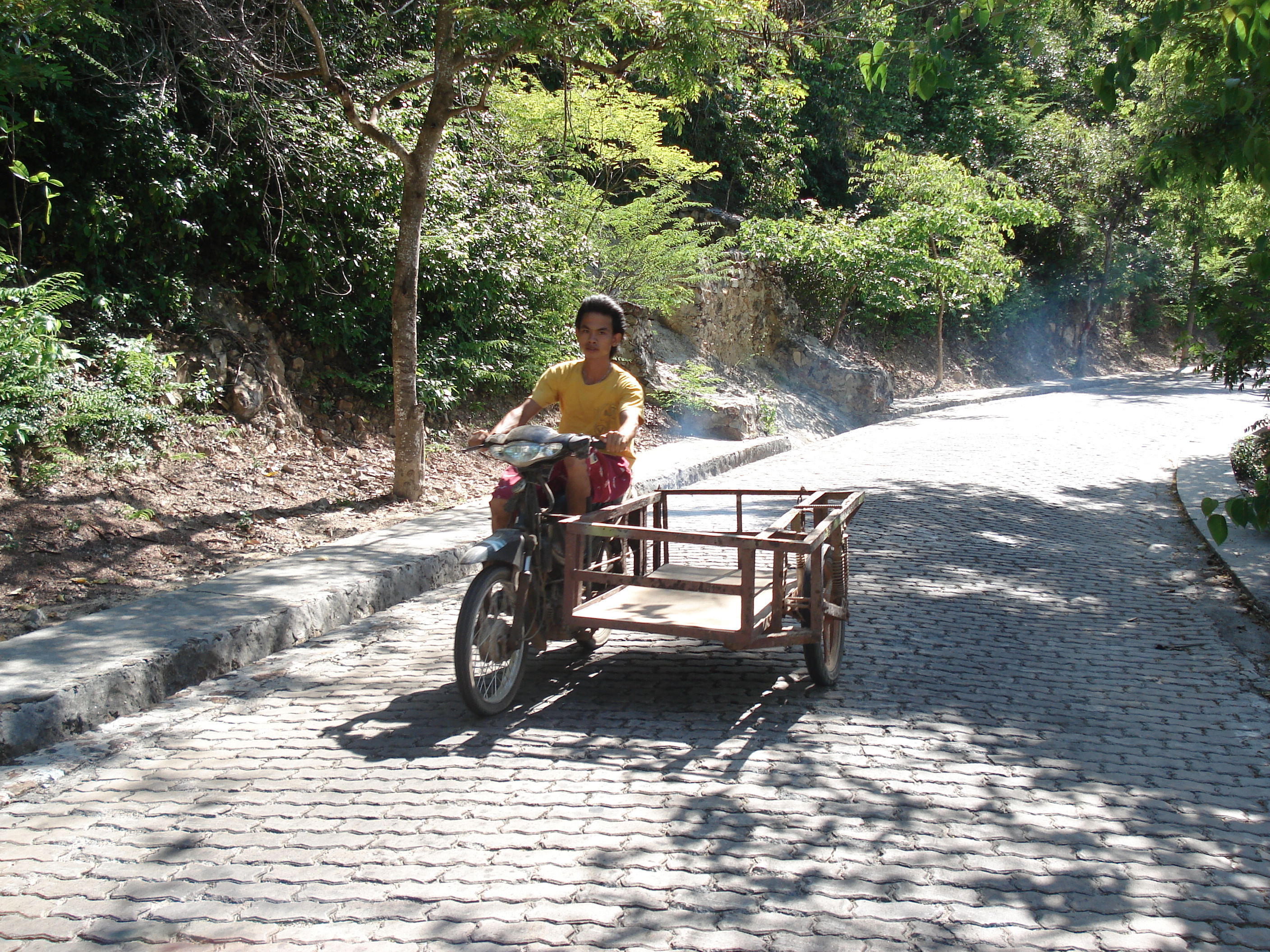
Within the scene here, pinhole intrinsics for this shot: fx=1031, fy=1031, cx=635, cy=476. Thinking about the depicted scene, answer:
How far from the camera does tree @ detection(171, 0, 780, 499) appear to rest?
26.2ft

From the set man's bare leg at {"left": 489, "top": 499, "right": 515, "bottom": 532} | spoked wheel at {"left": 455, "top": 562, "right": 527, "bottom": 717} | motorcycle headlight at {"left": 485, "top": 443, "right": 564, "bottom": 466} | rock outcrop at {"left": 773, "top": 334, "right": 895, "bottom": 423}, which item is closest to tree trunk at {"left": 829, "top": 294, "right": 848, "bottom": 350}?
rock outcrop at {"left": 773, "top": 334, "right": 895, "bottom": 423}

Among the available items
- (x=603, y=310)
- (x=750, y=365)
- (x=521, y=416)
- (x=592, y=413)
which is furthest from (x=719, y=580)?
(x=750, y=365)

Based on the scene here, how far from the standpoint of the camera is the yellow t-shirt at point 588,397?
5535mm

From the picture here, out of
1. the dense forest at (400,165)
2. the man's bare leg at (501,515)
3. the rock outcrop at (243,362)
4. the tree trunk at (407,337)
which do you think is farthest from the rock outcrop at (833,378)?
the man's bare leg at (501,515)

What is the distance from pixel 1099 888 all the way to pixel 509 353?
35.1 feet

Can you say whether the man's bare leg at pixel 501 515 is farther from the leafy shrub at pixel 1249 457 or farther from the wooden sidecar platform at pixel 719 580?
the leafy shrub at pixel 1249 457

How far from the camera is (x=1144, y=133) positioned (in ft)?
75.9

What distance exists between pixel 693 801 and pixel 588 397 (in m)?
2.52

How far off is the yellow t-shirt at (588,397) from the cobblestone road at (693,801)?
4.08 ft

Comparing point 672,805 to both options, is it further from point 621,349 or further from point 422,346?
point 621,349

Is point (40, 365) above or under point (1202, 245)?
under

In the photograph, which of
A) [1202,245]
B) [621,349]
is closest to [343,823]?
[621,349]

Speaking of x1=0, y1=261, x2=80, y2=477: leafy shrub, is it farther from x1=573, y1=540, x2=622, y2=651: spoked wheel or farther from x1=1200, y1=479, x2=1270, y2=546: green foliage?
x1=1200, y1=479, x2=1270, y2=546: green foliage

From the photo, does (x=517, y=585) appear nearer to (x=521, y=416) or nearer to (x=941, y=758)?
(x=521, y=416)
